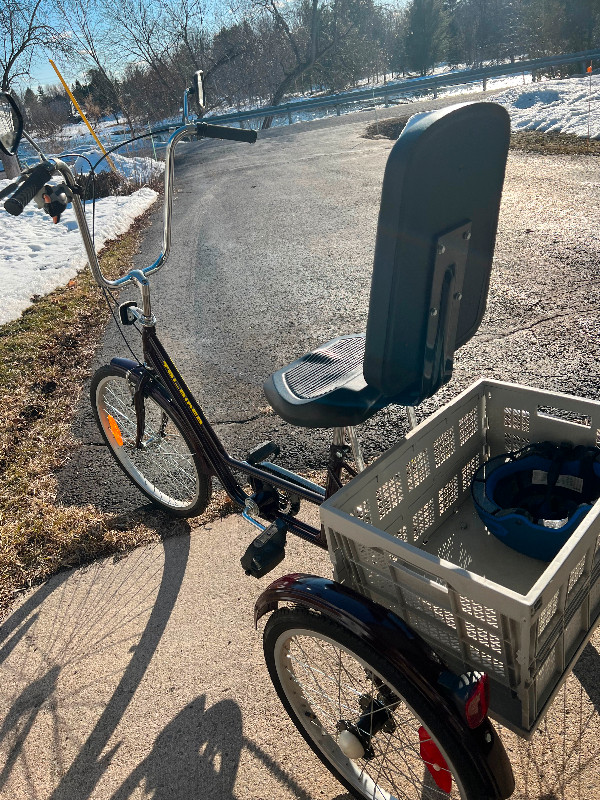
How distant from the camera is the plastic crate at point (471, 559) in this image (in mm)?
1251

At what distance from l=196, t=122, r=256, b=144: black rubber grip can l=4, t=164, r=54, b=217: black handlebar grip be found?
0.58 metres

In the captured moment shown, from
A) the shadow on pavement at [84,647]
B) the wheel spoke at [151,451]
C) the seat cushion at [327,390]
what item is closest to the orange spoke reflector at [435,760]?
the seat cushion at [327,390]

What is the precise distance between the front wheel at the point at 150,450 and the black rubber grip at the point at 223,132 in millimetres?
1138

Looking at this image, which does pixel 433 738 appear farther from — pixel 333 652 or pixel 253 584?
pixel 253 584

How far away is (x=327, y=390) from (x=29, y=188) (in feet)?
4.06

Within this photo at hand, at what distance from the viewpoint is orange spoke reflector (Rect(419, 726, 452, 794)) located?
1427 millimetres

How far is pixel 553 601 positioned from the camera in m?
1.35

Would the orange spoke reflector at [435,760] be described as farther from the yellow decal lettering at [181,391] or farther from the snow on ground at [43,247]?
the snow on ground at [43,247]

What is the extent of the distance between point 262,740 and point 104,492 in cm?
175

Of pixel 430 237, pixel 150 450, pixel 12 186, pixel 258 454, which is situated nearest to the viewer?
pixel 430 237

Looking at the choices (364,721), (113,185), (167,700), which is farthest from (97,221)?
(364,721)

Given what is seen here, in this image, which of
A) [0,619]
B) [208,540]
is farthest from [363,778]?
[0,619]

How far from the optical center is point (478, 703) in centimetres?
126

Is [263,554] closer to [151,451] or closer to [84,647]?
[84,647]
